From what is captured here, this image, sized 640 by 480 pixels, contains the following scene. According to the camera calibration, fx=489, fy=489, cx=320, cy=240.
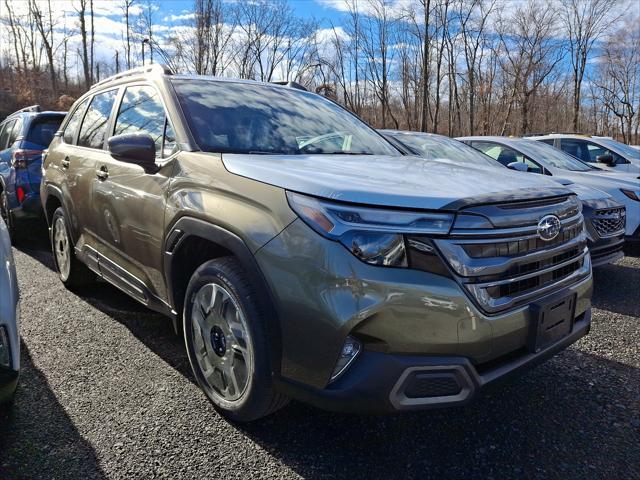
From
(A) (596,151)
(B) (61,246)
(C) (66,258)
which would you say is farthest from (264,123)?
(A) (596,151)

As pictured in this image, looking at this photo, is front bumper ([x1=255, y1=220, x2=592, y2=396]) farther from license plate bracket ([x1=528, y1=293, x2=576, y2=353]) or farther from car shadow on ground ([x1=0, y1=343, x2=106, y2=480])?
car shadow on ground ([x1=0, y1=343, x2=106, y2=480])

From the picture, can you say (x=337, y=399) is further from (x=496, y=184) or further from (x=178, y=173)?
(x=178, y=173)

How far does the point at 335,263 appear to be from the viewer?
5.71 ft

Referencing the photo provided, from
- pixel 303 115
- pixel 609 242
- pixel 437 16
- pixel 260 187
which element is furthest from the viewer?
pixel 437 16

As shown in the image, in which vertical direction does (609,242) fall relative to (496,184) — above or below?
below

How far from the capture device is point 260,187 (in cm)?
203

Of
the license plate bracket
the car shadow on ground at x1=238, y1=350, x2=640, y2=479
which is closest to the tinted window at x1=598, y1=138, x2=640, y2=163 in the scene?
the car shadow on ground at x1=238, y1=350, x2=640, y2=479

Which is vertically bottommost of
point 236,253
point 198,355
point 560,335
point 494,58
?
point 198,355

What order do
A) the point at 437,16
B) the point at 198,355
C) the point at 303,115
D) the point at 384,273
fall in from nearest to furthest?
1. the point at 384,273
2. the point at 198,355
3. the point at 303,115
4. the point at 437,16

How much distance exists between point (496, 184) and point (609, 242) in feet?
10.2

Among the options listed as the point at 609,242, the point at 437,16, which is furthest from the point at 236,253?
the point at 437,16

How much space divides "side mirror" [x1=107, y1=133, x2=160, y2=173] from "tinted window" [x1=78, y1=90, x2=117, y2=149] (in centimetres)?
110

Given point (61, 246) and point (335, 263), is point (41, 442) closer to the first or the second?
point (335, 263)

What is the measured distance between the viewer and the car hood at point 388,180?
182 cm
